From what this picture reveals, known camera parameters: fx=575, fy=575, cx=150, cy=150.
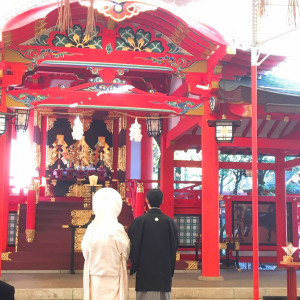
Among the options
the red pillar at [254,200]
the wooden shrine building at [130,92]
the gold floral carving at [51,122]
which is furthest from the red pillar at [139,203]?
the red pillar at [254,200]

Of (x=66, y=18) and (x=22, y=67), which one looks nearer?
(x=66, y=18)

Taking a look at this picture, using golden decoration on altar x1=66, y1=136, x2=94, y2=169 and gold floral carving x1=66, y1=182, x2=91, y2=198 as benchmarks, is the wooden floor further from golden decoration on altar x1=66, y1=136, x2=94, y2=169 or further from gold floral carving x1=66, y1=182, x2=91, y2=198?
golden decoration on altar x1=66, y1=136, x2=94, y2=169

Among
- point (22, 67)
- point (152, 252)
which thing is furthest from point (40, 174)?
point (152, 252)

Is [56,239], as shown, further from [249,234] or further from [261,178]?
[261,178]

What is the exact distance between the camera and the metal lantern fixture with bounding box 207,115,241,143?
1091 centimetres

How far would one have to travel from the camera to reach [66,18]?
5.57 m

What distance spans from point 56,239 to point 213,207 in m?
3.93

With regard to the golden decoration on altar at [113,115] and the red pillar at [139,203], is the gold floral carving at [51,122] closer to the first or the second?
the golden decoration on altar at [113,115]

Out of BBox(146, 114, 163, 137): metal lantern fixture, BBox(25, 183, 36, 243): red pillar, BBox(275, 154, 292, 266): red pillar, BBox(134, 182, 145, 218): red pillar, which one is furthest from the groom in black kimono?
BBox(275, 154, 292, 266): red pillar

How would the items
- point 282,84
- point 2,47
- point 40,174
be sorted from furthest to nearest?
point 40,174 → point 282,84 → point 2,47

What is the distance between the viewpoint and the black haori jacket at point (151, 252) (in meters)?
6.66

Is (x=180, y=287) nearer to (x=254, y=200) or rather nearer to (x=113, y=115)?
(x=254, y=200)

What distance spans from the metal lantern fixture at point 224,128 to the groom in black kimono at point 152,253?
14.8 feet

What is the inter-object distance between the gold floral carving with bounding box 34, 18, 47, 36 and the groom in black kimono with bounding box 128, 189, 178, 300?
206 inches
